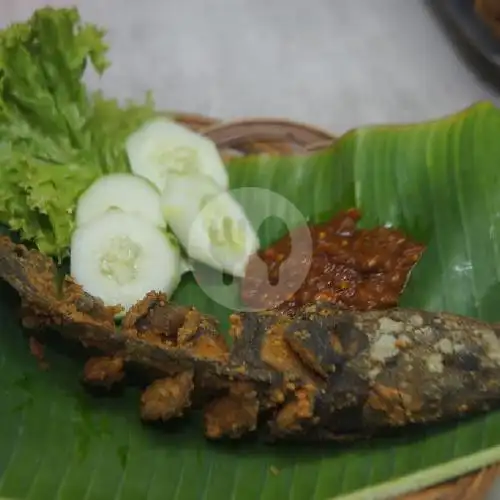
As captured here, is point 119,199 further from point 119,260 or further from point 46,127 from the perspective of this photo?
point 46,127

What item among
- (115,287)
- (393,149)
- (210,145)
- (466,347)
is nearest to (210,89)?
(210,145)

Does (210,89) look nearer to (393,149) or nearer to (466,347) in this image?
(393,149)

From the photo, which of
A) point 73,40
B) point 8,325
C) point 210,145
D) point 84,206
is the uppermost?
point 73,40

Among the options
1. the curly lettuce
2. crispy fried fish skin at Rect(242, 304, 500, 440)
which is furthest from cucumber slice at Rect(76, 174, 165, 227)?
crispy fried fish skin at Rect(242, 304, 500, 440)

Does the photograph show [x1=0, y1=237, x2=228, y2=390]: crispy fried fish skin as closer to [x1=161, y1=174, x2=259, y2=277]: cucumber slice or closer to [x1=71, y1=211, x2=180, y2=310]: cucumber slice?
[x1=71, y1=211, x2=180, y2=310]: cucumber slice

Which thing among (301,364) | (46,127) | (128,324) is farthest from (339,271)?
(46,127)

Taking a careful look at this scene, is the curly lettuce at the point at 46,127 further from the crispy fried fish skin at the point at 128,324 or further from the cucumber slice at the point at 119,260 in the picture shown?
the crispy fried fish skin at the point at 128,324
